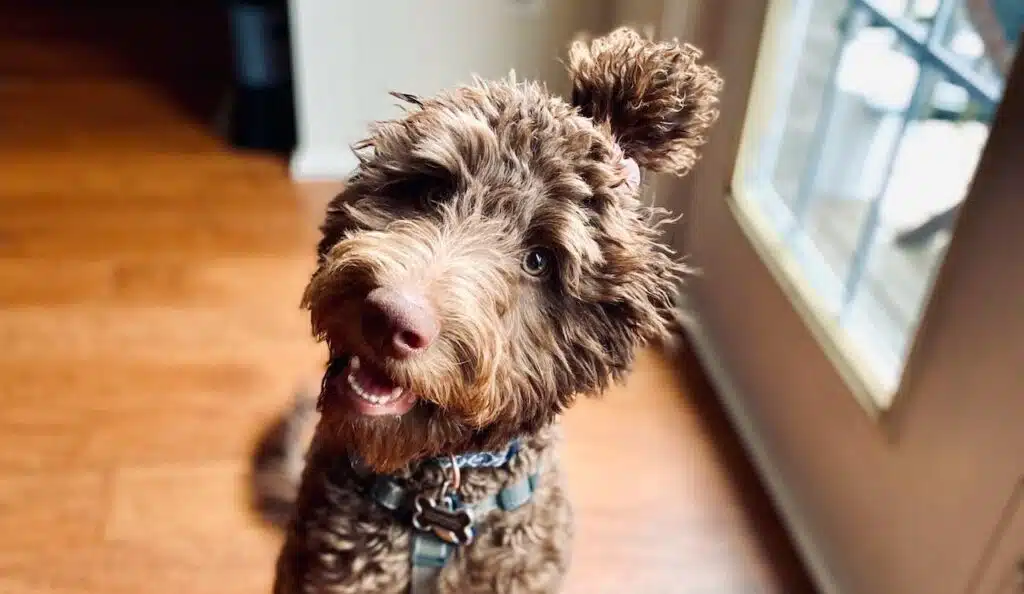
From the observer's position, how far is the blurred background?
1.19 meters

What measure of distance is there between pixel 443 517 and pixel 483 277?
295 millimetres

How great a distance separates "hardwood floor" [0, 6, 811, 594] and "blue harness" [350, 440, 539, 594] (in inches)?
21.7

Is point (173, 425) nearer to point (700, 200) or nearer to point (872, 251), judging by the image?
point (700, 200)

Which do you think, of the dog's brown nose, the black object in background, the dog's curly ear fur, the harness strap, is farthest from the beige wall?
the black object in background

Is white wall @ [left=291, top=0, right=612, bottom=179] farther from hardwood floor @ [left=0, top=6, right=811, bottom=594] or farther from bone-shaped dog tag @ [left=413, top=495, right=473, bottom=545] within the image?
bone-shaped dog tag @ [left=413, top=495, right=473, bottom=545]

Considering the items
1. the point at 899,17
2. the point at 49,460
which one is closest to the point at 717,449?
the point at 899,17

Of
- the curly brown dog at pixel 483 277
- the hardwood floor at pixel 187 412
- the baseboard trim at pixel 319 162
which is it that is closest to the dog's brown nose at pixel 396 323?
the curly brown dog at pixel 483 277

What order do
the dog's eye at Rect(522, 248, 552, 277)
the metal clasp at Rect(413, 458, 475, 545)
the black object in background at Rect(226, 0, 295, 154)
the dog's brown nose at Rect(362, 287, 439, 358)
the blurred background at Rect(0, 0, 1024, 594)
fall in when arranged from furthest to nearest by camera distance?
the black object in background at Rect(226, 0, 295, 154) → the blurred background at Rect(0, 0, 1024, 594) → the metal clasp at Rect(413, 458, 475, 545) → the dog's eye at Rect(522, 248, 552, 277) → the dog's brown nose at Rect(362, 287, 439, 358)

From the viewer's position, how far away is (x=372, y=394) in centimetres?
79

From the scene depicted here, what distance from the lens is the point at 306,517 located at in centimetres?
102

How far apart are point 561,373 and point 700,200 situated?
1087 millimetres

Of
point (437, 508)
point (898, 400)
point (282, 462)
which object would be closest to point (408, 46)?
point (282, 462)

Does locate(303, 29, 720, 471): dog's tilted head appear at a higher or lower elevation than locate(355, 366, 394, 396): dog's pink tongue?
higher

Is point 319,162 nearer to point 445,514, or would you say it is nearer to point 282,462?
point 282,462
